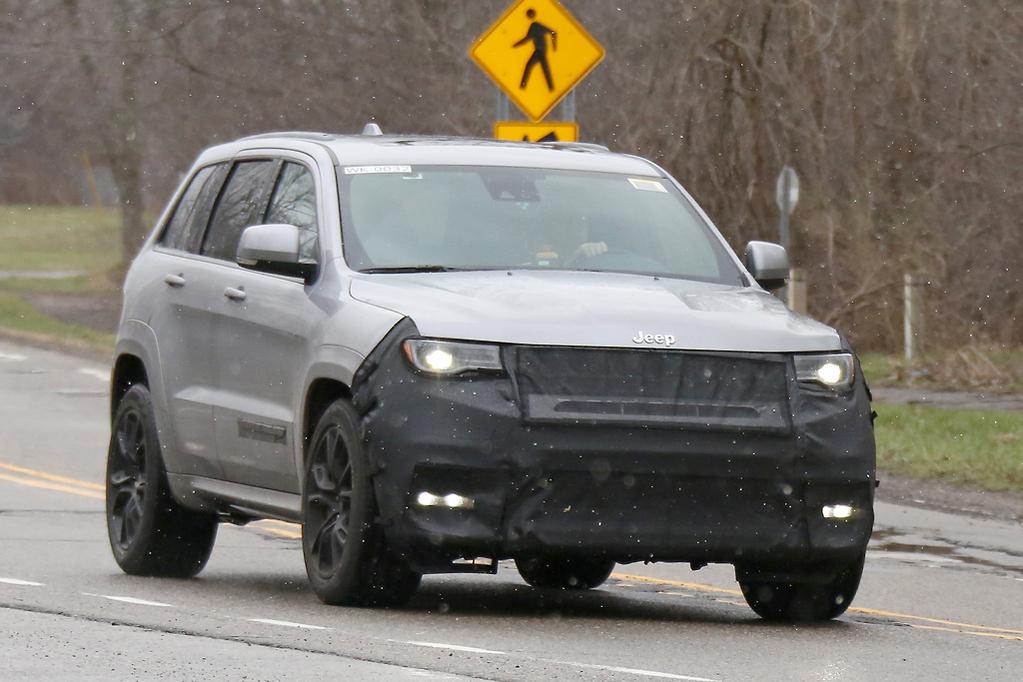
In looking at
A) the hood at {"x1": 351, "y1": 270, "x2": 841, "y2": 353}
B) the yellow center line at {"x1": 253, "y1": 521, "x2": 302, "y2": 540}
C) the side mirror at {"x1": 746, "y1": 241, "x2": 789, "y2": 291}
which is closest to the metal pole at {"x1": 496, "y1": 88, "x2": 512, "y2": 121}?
the yellow center line at {"x1": 253, "y1": 521, "x2": 302, "y2": 540}

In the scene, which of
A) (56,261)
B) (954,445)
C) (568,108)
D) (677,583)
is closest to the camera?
(677,583)

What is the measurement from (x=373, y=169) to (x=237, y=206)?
968mm

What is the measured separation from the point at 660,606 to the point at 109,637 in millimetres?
2678

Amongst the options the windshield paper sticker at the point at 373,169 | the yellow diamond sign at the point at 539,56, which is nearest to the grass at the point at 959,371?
the yellow diamond sign at the point at 539,56

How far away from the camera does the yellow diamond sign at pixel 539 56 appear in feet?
60.7

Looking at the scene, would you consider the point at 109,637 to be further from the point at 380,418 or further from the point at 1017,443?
the point at 1017,443

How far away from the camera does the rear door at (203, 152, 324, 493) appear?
9.34 metres

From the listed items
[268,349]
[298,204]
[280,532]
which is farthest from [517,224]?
[280,532]

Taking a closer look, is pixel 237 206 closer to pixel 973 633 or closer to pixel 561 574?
pixel 561 574

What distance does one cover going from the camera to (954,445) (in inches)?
697

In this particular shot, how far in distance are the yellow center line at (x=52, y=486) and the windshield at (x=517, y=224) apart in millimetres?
Result: 5623

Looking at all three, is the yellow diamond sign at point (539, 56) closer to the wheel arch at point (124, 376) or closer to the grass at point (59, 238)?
the wheel arch at point (124, 376)

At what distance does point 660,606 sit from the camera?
32.4 ft

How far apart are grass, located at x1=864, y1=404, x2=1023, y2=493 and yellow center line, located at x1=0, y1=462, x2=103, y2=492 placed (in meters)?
5.45
